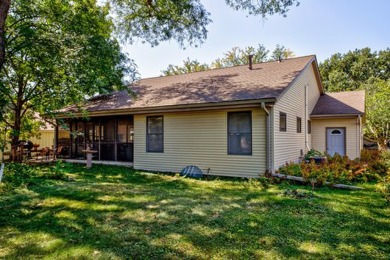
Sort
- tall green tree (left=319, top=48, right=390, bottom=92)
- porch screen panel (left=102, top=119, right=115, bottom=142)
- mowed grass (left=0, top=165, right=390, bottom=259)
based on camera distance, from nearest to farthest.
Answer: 1. mowed grass (left=0, top=165, right=390, bottom=259)
2. porch screen panel (left=102, top=119, right=115, bottom=142)
3. tall green tree (left=319, top=48, right=390, bottom=92)

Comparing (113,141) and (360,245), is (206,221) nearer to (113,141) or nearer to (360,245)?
(360,245)

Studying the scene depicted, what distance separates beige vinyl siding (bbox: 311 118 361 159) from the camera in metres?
12.9

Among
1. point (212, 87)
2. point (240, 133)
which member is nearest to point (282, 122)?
point (240, 133)

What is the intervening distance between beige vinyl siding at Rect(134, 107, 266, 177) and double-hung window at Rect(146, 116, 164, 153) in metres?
0.18

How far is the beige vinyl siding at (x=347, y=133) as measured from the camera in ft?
42.4

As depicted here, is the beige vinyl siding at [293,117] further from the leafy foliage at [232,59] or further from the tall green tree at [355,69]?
the tall green tree at [355,69]

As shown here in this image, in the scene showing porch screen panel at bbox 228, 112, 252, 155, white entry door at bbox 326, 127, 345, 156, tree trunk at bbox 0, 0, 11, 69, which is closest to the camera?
tree trunk at bbox 0, 0, 11, 69

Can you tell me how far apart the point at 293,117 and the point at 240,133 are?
324 centimetres

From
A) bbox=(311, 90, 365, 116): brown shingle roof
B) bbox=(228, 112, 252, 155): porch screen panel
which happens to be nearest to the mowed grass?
bbox=(228, 112, 252, 155): porch screen panel

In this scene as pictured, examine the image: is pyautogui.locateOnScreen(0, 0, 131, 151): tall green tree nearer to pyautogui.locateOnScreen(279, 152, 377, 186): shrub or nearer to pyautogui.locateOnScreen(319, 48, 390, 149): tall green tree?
pyautogui.locateOnScreen(279, 152, 377, 186): shrub

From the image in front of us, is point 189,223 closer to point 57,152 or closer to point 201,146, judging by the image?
point 201,146

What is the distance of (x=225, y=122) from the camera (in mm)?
9281

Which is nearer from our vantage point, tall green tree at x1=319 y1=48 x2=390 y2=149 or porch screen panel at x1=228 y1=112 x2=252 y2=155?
porch screen panel at x1=228 y1=112 x2=252 y2=155

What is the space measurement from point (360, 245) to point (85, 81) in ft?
30.3
